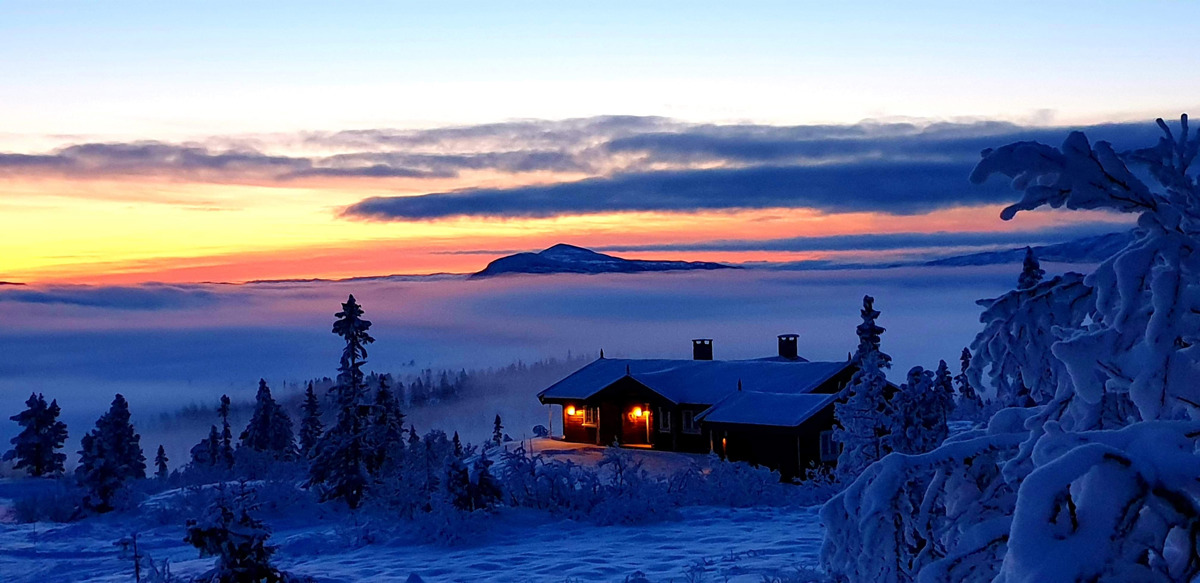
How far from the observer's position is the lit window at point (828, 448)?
36.2 m

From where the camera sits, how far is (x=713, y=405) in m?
39.7

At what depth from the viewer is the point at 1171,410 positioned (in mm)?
3236

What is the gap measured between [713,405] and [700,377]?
4.39 m

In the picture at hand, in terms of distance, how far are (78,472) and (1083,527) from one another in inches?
1610

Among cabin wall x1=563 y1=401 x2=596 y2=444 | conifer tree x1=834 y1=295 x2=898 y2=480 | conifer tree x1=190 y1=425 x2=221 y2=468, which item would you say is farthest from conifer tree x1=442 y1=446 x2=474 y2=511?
conifer tree x1=190 y1=425 x2=221 y2=468

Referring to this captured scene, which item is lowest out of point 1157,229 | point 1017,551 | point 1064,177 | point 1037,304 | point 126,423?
point 126,423

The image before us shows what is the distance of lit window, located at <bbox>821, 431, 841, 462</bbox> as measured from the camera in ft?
119

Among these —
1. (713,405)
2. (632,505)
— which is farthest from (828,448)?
(632,505)

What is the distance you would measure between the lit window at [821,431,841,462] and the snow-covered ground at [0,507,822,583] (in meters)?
11.7

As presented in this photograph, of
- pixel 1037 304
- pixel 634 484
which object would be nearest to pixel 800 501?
pixel 634 484

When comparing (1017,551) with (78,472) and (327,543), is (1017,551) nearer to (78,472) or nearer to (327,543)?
(327,543)

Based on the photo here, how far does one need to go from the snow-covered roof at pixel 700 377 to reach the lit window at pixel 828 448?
11.9 ft

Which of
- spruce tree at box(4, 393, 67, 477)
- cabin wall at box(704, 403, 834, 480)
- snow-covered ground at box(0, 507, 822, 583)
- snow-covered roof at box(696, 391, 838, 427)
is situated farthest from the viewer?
spruce tree at box(4, 393, 67, 477)

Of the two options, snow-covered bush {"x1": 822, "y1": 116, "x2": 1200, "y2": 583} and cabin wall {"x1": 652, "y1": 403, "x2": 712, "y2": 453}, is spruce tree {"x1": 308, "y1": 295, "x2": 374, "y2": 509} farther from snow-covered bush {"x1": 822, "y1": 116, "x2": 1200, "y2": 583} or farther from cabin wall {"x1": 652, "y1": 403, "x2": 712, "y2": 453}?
snow-covered bush {"x1": 822, "y1": 116, "x2": 1200, "y2": 583}
